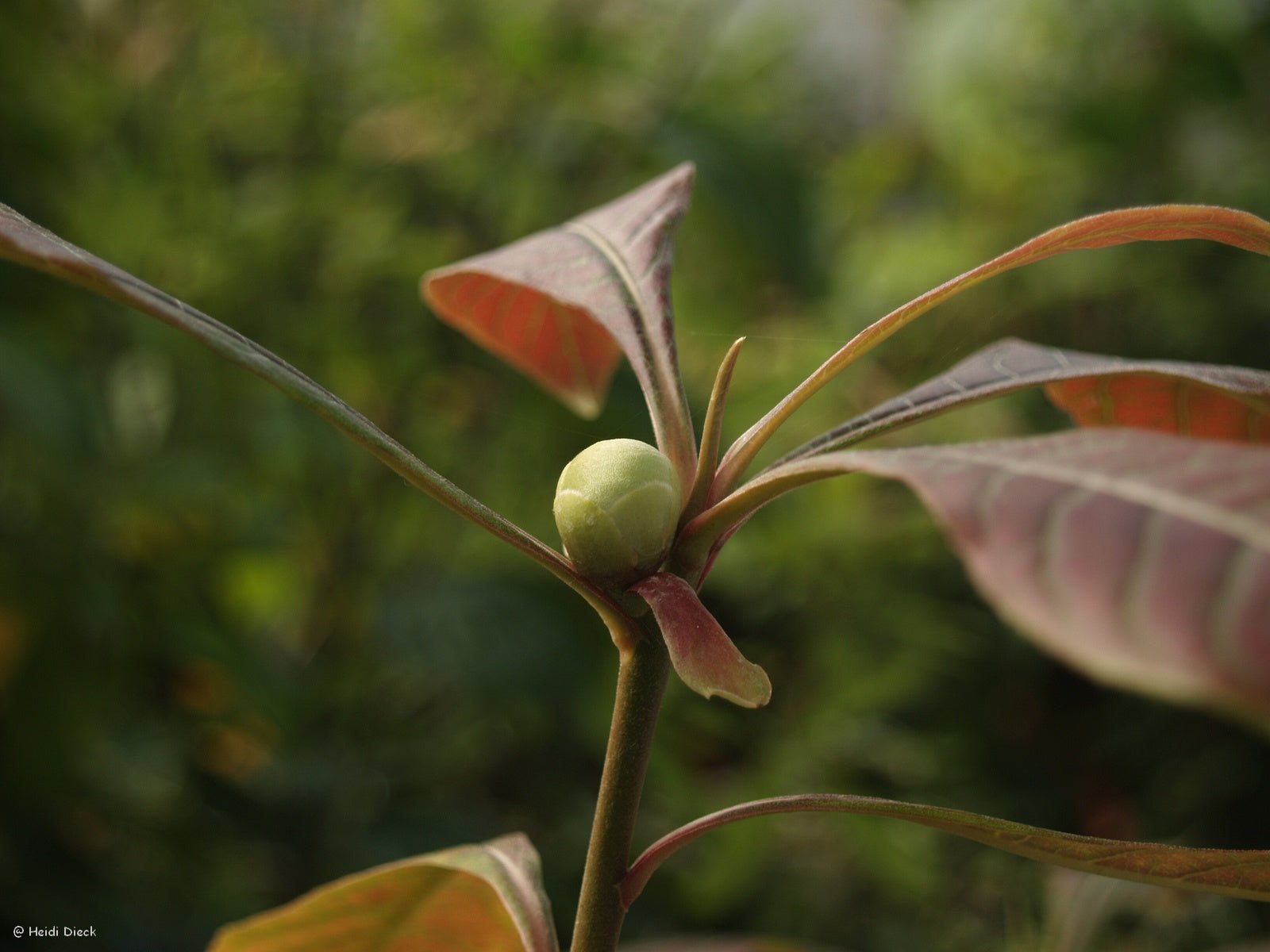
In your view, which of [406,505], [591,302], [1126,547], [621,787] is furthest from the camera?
[406,505]

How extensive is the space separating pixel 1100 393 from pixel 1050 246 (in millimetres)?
97

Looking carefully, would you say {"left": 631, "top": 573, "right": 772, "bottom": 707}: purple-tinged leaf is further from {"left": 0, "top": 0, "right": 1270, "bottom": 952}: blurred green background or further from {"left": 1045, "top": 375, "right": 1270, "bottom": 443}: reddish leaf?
{"left": 0, "top": 0, "right": 1270, "bottom": 952}: blurred green background

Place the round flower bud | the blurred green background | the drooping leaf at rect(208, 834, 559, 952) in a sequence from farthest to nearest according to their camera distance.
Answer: the blurred green background
the drooping leaf at rect(208, 834, 559, 952)
the round flower bud

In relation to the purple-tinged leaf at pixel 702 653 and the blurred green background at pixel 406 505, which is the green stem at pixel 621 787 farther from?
the blurred green background at pixel 406 505

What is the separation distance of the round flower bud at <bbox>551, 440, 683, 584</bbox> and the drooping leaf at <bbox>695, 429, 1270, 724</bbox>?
0.06 meters

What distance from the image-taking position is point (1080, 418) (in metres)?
0.40

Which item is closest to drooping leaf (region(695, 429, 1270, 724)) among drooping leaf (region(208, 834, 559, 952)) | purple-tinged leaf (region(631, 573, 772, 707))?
purple-tinged leaf (region(631, 573, 772, 707))

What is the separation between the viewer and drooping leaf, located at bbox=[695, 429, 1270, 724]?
152mm

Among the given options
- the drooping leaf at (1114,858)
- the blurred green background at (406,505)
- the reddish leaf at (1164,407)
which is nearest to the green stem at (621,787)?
the drooping leaf at (1114,858)

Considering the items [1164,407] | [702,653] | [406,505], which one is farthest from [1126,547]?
[406,505]

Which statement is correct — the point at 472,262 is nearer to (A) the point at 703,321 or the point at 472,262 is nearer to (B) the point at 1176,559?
(B) the point at 1176,559

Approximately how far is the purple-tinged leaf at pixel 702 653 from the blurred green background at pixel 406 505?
0.67m

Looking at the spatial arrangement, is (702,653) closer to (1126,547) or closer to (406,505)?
(1126,547)

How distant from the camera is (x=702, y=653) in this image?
26 cm
